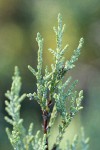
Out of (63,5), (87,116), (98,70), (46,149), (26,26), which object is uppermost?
(26,26)

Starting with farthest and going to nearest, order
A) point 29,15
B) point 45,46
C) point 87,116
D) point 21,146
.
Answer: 1. point 29,15
2. point 45,46
3. point 87,116
4. point 21,146

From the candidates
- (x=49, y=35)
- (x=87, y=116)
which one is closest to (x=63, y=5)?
(x=49, y=35)

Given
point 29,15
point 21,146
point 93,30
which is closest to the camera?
point 21,146

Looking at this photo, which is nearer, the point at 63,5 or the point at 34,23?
the point at 63,5

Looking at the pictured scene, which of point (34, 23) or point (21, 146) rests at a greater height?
point (34, 23)

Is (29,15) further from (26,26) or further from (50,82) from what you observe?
(50,82)

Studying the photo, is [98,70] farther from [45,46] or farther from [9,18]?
→ [9,18]
